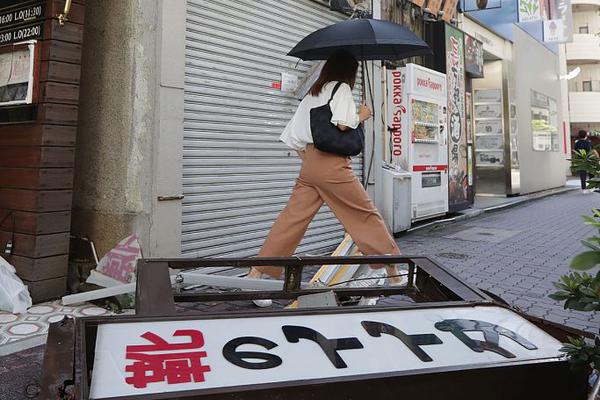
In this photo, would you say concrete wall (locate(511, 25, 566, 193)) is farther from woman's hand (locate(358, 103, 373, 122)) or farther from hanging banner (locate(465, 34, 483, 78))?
woman's hand (locate(358, 103, 373, 122))

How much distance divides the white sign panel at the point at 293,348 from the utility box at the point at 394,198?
5785mm

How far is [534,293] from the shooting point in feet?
14.9

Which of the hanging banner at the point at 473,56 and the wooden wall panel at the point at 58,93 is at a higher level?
the hanging banner at the point at 473,56

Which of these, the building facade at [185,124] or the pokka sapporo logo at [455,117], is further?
the pokka sapporo logo at [455,117]

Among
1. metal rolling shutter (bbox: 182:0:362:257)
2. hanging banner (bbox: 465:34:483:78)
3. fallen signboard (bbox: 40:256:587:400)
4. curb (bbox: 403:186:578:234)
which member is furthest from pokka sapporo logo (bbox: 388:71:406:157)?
fallen signboard (bbox: 40:256:587:400)

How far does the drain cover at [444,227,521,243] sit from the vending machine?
2.41 ft

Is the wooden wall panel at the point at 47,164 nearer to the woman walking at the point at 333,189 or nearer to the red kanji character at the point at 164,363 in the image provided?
A: the woman walking at the point at 333,189

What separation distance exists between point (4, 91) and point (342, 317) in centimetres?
404

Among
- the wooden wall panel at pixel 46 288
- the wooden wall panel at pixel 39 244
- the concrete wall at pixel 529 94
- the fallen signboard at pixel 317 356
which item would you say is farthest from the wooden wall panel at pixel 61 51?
the concrete wall at pixel 529 94

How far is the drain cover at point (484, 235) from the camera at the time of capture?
769 centimetres

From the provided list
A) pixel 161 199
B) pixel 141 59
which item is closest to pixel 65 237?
pixel 161 199

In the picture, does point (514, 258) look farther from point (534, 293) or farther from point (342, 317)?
point (342, 317)

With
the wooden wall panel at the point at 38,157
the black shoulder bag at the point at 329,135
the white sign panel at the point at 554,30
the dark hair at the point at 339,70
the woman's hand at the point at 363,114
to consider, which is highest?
the white sign panel at the point at 554,30

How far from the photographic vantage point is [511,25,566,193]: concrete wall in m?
15.2
